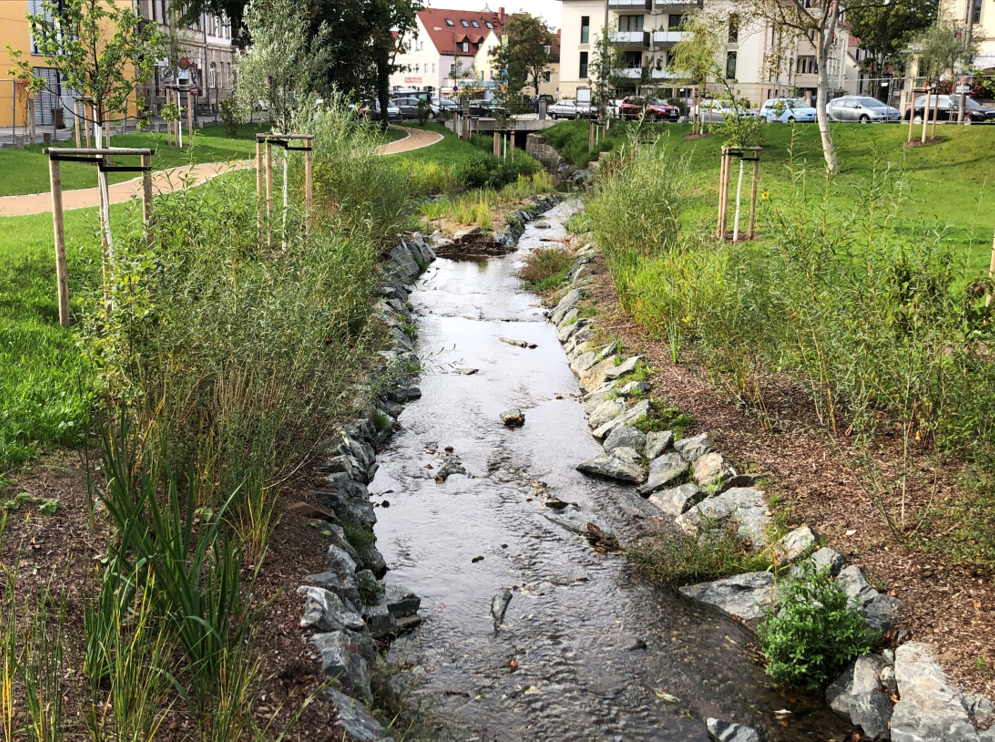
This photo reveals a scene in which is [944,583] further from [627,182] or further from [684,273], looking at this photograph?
[627,182]

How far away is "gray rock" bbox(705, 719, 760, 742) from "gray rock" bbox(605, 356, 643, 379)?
236 inches

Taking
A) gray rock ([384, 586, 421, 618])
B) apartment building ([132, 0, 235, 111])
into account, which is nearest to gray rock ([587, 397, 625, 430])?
gray rock ([384, 586, 421, 618])

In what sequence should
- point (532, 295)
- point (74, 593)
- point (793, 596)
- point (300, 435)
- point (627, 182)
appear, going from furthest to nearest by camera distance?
1. point (532, 295)
2. point (627, 182)
3. point (300, 435)
4. point (793, 596)
5. point (74, 593)

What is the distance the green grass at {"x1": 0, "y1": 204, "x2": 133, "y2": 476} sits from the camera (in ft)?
21.9

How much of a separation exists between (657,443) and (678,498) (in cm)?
100

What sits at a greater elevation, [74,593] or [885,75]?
[885,75]

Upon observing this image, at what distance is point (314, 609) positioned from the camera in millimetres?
5602

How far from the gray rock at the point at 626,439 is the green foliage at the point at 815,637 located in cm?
347

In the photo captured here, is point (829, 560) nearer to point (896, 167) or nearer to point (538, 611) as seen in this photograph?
point (538, 611)

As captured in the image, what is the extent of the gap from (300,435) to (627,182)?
9.40 m

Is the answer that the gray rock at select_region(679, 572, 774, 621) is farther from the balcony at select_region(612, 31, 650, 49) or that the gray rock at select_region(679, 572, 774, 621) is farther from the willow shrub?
the balcony at select_region(612, 31, 650, 49)

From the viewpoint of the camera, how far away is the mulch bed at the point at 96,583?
177 inches

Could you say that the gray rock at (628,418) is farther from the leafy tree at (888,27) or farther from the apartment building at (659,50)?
the apartment building at (659,50)

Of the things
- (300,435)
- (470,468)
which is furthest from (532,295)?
(300,435)
